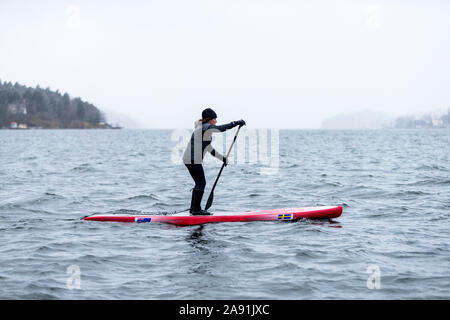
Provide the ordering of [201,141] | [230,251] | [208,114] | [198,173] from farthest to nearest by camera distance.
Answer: [198,173] → [201,141] → [208,114] → [230,251]

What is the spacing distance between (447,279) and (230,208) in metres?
7.34

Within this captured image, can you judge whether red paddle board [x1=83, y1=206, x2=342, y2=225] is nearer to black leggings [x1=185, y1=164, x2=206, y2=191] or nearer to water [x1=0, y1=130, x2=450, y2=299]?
water [x1=0, y1=130, x2=450, y2=299]

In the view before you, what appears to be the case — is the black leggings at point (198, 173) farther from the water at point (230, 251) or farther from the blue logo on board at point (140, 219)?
the blue logo on board at point (140, 219)

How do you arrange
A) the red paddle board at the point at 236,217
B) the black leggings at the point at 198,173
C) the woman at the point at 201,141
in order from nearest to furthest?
the woman at the point at 201,141 → the black leggings at the point at 198,173 → the red paddle board at the point at 236,217

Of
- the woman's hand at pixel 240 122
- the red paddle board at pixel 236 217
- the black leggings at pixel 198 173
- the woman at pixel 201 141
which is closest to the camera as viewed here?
the woman's hand at pixel 240 122

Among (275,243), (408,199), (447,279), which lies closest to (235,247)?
(275,243)
